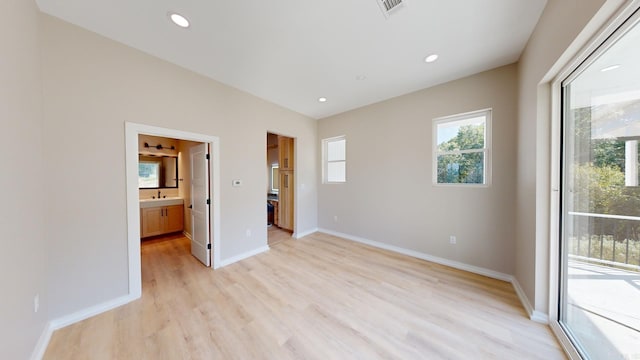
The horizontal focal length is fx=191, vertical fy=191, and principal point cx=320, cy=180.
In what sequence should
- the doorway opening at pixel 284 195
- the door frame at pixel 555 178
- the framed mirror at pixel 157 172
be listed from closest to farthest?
the door frame at pixel 555 178, the framed mirror at pixel 157 172, the doorway opening at pixel 284 195

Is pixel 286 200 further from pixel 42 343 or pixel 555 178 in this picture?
pixel 555 178

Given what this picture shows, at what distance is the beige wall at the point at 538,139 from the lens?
4.55 feet

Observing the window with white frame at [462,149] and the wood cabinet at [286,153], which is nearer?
the window with white frame at [462,149]

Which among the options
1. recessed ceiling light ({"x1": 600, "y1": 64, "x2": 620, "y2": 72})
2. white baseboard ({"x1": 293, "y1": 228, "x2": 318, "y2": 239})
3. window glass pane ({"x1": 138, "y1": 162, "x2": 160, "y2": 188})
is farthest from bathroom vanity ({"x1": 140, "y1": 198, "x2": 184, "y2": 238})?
recessed ceiling light ({"x1": 600, "y1": 64, "x2": 620, "y2": 72})

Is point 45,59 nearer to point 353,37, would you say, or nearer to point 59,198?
point 59,198

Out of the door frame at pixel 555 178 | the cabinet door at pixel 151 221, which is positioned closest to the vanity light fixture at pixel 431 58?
the door frame at pixel 555 178

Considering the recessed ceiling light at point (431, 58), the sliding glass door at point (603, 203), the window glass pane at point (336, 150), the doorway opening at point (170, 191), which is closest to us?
the sliding glass door at point (603, 203)

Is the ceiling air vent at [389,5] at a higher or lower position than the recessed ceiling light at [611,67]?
higher

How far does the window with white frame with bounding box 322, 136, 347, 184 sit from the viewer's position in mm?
4324

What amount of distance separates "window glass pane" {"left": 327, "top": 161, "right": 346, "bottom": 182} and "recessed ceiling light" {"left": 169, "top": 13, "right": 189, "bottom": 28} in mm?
3270

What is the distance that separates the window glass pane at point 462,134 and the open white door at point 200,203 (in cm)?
363

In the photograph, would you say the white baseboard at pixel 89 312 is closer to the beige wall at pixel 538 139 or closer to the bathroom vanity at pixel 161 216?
the bathroom vanity at pixel 161 216

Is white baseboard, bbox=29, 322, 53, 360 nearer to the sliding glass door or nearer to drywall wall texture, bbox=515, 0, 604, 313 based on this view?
the sliding glass door

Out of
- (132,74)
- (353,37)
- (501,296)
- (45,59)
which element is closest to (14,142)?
(45,59)
